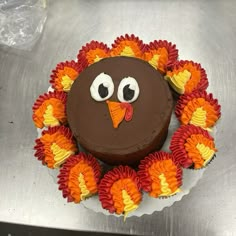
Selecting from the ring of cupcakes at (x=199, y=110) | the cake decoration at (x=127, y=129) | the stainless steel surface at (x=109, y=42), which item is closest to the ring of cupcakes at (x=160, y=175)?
the cake decoration at (x=127, y=129)

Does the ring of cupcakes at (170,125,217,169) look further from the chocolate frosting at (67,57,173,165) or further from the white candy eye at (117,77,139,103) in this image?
the white candy eye at (117,77,139,103)

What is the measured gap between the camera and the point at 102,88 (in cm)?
111

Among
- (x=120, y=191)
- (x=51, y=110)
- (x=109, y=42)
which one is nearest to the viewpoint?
(x=120, y=191)

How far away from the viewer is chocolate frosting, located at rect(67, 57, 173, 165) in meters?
1.07

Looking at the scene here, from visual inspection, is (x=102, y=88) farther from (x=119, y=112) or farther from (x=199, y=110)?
(x=199, y=110)

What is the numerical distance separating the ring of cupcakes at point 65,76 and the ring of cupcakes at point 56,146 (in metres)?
0.14

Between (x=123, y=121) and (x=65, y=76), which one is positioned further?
(x=65, y=76)

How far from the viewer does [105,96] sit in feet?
3.63

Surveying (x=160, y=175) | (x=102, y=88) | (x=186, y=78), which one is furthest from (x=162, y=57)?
(x=160, y=175)

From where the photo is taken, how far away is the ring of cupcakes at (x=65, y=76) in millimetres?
1227

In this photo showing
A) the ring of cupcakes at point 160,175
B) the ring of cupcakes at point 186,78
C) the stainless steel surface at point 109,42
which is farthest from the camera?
the stainless steel surface at point 109,42

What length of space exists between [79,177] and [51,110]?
224mm

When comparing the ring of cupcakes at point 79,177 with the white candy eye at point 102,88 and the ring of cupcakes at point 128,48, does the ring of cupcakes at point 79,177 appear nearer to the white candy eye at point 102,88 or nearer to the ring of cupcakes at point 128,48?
the white candy eye at point 102,88

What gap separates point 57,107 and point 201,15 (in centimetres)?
74
